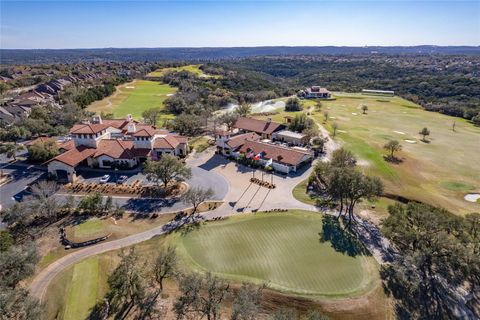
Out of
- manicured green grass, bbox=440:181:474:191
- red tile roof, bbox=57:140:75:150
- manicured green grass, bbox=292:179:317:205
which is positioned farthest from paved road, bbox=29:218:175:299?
manicured green grass, bbox=440:181:474:191

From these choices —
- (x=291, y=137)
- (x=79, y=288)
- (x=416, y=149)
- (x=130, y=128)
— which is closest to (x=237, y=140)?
(x=291, y=137)

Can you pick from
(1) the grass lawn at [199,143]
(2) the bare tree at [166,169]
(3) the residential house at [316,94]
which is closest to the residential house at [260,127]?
(1) the grass lawn at [199,143]

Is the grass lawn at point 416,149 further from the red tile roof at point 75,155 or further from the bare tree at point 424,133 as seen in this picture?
the red tile roof at point 75,155

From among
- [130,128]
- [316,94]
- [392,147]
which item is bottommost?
[392,147]

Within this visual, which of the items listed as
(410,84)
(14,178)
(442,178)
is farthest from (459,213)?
(410,84)

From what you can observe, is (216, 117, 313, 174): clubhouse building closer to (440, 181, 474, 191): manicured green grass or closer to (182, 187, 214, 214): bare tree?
(182, 187, 214, 214): bare tree

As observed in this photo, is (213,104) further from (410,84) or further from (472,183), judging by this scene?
(410,84)

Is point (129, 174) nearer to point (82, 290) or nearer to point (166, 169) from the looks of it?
point (166, 169)
